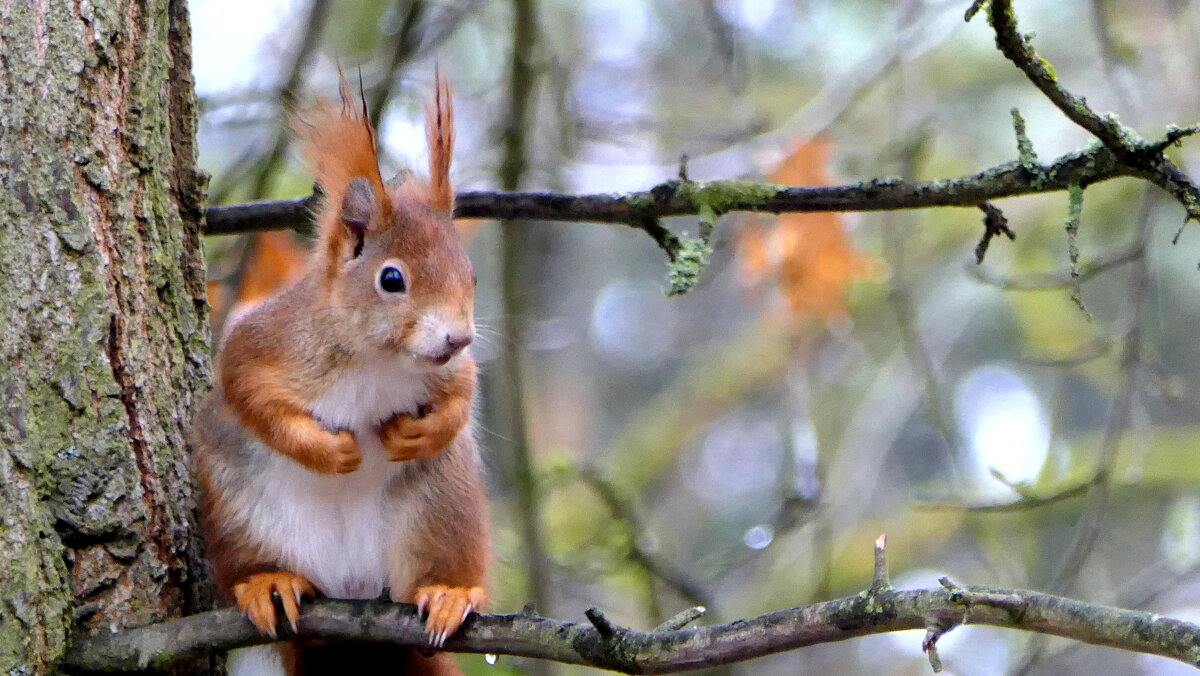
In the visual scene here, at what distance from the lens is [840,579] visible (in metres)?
3.98

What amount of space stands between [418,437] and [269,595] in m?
0.31

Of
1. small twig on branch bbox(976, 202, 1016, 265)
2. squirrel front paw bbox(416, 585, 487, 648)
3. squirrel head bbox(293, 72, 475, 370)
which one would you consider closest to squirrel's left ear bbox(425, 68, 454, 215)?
squirrel head bbox(293, 72, 475, 370)

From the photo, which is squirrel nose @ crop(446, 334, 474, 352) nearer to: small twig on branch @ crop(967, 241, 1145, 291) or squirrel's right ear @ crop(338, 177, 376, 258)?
squirrel's right ear @ crop(338, 177, 376, 258)

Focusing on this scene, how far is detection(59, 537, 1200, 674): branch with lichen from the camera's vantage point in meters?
1.12

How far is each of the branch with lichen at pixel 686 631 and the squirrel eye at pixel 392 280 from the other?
50 centimetres

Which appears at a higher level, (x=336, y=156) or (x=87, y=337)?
(x=336, y=156)

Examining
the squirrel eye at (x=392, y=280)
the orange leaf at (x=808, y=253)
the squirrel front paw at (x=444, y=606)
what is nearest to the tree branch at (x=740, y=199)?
the squirrel eye at (x=392, y=280)

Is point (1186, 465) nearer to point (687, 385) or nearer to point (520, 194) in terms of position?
point (687, 385)

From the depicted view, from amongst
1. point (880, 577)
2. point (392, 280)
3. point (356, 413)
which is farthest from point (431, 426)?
point (880, 577)

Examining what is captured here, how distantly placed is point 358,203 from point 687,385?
337cm

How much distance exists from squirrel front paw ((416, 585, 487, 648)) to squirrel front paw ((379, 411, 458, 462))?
0.66 ft

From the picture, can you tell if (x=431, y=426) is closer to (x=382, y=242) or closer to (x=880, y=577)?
(x=382, y=242)

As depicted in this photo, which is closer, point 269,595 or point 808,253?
point 269,595

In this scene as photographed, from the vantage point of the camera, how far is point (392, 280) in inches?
73.9
